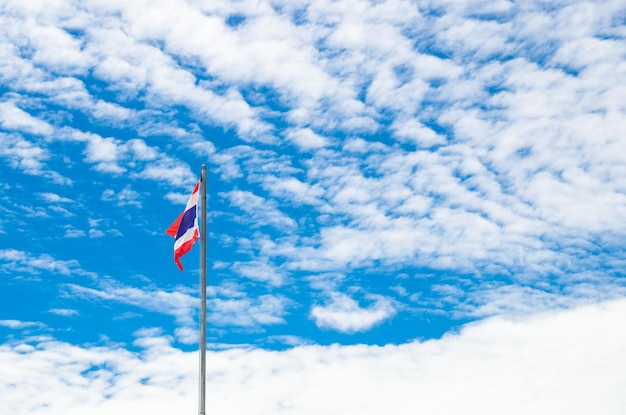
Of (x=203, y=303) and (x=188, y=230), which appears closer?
(x=203, y=303)

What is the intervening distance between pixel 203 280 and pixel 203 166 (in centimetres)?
442

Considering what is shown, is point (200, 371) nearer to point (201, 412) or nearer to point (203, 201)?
point (201, 412)

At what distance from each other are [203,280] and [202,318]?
1.34 m

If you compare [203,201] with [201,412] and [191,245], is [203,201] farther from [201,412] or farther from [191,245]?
A: [201,412]

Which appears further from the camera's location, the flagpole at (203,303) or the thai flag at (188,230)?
the thai flag at (188,230)

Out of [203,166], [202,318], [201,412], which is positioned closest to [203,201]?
[203,166]

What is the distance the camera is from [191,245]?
32312 millimetres

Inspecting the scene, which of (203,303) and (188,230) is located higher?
(188,230)

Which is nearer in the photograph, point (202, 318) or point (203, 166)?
point (202, 318)

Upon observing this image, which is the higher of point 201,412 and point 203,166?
point 203,166

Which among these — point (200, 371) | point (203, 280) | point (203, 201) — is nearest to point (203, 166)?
point (203, 201)

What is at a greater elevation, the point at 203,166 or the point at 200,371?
A: the point at 203,166

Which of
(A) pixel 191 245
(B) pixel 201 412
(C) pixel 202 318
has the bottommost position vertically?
(B) pixel 201 412

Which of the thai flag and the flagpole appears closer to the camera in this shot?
the flagpole
